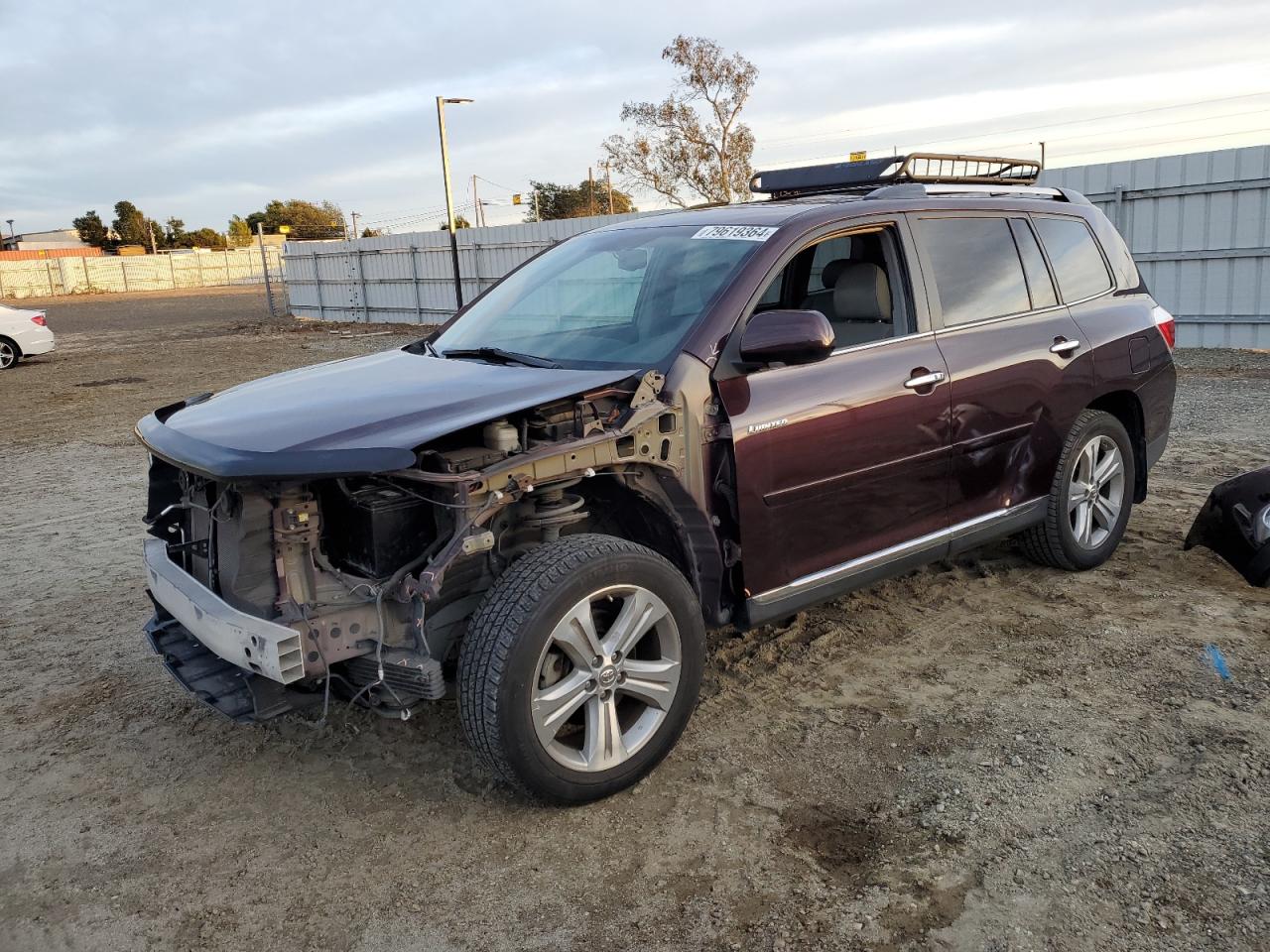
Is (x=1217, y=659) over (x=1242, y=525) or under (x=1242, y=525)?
under

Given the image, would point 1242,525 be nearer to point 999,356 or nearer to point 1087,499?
point 1087,499

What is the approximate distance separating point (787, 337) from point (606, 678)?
4.19ft

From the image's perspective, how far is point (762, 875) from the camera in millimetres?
2877

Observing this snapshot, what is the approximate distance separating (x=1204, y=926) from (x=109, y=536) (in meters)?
6.27

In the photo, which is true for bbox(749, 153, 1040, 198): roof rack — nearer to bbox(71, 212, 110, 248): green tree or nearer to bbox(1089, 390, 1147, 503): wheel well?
bbox(1089, 390, 1147, 503): wheel well

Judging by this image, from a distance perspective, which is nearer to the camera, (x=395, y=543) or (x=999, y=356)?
(x=395, y=543)

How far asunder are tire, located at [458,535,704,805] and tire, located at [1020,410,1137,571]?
2.34 metres

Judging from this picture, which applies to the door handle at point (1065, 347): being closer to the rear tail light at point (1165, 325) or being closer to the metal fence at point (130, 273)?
the rear tail light at point (1165, 325)

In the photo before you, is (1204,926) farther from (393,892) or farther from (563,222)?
(563,222)

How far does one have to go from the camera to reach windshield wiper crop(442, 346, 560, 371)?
12.5 feet

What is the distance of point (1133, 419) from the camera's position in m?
5.37

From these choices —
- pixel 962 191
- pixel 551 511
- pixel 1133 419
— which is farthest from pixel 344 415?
pixel 1133 419

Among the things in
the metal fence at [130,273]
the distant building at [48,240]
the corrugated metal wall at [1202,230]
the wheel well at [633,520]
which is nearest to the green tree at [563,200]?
the metal fence at [130,273]

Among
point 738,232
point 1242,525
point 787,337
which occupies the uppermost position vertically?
point 738,232
